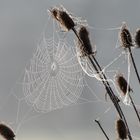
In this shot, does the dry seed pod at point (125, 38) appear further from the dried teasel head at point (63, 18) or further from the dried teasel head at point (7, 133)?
the dried teasel head at point (7, 133)

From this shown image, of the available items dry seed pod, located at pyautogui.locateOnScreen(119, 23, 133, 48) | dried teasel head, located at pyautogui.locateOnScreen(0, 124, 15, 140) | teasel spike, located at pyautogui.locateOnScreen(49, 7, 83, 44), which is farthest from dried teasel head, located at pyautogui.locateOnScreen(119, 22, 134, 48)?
dried teasel head, located at pyautogui.locateOnScreen(0, 124, 15, 140)

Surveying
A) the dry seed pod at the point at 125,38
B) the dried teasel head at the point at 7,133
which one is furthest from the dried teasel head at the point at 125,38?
the dried teasel head at the point at 7,133

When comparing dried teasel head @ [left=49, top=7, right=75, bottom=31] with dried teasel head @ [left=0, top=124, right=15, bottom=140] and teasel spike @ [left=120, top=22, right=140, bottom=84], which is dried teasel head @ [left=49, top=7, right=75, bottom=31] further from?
dried teasel head @ [left=0, top=124, right=15, bottom=140]

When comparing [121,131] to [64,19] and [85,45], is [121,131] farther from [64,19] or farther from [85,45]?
[64,19]

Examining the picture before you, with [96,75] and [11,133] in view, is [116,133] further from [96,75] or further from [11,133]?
[11,133]

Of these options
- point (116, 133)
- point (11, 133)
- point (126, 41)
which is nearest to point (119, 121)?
point (116, 133)

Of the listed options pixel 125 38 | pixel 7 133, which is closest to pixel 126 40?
pixel 125 38

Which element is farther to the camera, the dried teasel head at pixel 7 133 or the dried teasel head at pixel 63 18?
the dried teasel head at pixel 63 18

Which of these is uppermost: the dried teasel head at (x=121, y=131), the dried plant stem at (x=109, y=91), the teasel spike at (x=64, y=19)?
the teasel spike at (x=64, y=19)

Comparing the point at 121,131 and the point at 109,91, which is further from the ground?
the point at 109,91

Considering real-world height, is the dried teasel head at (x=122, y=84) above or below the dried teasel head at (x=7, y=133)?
above
